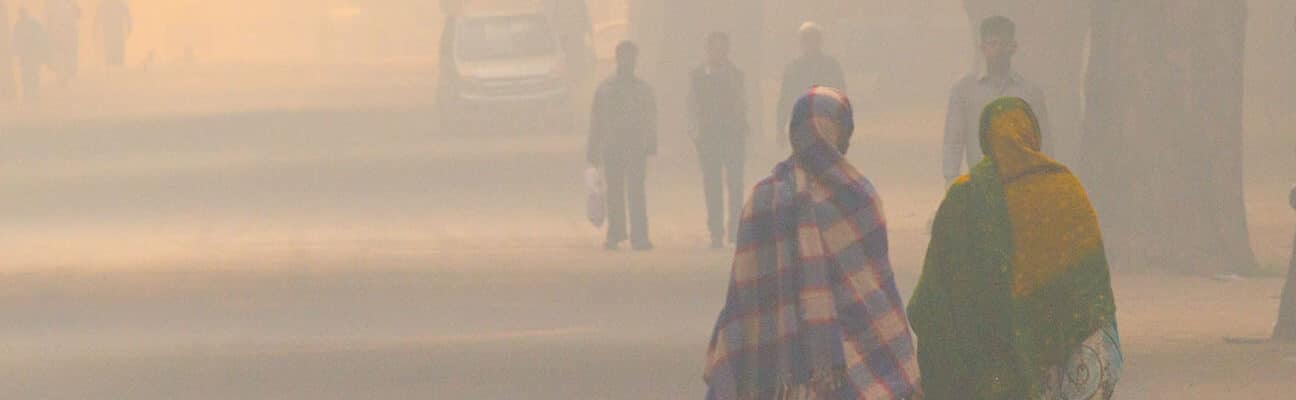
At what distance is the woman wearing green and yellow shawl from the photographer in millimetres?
6816

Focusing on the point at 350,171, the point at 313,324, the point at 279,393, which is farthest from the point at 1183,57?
the point at 350,171

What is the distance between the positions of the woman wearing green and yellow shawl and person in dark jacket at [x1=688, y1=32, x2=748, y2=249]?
13174 mm

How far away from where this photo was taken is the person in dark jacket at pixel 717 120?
2017 cm

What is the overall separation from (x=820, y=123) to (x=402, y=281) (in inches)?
417

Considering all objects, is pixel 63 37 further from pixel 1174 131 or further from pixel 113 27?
pixel 1174 131

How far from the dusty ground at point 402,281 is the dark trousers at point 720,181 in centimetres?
34

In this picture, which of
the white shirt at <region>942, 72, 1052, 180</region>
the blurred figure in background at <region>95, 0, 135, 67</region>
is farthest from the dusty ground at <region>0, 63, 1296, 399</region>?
the blurred figure in background at <region>95, 0, 135, 67</region>

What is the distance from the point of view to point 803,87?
21219mm

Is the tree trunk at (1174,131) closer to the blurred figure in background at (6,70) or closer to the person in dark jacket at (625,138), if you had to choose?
the person in dark jacket at (625,138)

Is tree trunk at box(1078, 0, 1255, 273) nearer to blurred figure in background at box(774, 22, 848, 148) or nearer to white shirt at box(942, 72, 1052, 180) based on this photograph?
blurred figure in background at box(774, 22, 848, 148)

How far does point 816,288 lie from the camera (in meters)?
7.20

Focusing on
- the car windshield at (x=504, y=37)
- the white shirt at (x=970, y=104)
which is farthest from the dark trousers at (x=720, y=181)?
the car windshield at (x=504, y=37)

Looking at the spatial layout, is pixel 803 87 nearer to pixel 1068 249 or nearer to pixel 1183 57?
pixel 1183 57

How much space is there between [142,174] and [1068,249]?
80.8 feet
